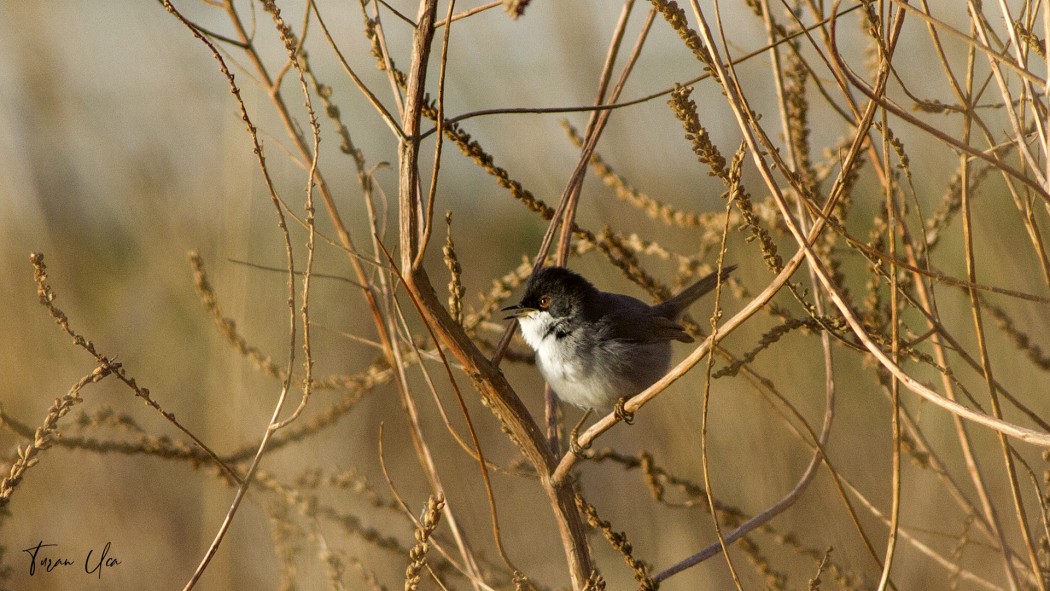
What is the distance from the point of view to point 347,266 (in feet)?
17.4

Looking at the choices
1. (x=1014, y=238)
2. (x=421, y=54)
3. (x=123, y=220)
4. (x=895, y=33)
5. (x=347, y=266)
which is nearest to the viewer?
(x=895, y=33)

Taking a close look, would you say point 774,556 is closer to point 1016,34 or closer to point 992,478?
point 992,478

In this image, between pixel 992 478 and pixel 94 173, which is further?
pixel 992 478

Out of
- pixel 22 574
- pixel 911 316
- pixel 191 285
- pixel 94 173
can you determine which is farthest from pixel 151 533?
pixel 911 316

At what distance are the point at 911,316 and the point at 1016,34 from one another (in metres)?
5.70

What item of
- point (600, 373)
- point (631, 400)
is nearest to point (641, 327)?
point (600, 373)

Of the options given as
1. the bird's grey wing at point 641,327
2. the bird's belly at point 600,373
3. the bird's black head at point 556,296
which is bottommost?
the bird's belly at point 600,373

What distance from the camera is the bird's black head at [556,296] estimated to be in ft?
11.5

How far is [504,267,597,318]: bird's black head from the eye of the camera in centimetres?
349

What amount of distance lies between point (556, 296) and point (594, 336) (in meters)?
0.25

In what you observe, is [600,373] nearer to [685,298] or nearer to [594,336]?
[594,336]

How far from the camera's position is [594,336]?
373 centimetres

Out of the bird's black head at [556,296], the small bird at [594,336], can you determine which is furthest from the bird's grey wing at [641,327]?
the bird's black head at [556,296]

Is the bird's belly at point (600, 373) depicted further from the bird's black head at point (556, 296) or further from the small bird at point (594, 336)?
the bird's black head at point (556, 296)
